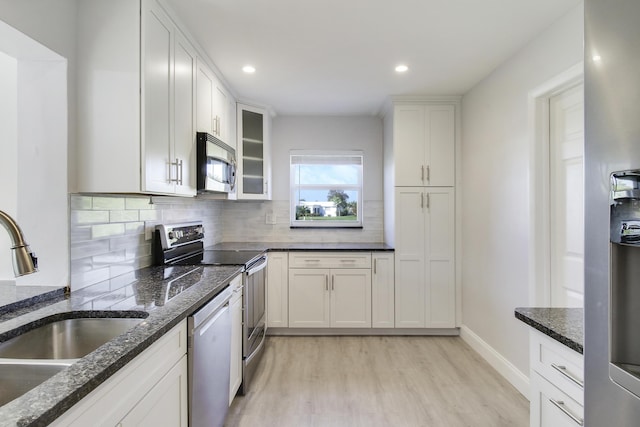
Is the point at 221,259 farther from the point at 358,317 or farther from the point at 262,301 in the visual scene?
the point at 358,317

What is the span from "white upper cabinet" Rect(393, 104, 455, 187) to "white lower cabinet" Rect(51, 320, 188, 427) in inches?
104

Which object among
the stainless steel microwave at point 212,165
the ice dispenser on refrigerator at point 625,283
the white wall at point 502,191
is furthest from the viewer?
the stainless steel microwave at point 212,165

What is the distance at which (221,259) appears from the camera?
98.7 inches

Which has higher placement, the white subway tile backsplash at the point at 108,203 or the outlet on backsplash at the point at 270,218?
the white subway tile backsplash at the point at 108,203

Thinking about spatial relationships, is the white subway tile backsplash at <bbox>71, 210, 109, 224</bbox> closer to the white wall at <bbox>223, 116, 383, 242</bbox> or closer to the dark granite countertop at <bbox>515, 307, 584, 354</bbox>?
the dark granite countertop at <bbox>515, 307, 584, 354</bbox>

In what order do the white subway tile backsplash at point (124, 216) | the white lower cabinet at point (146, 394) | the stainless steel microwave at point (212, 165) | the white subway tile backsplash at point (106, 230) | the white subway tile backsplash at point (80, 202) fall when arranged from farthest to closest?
the stainless steel microwave at point (212, 165) < the white subway tile backsplash at point (124, 216) < the white subway tile backsplash at point (106, 230) < the white subway tile backsplash at point (80, 202) < the white lower cabinet at point (146, 394)

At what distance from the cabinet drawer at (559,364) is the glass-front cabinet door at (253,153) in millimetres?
2811

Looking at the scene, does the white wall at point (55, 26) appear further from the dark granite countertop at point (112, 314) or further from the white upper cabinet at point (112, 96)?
the dark granite countertop at point (112, 314)

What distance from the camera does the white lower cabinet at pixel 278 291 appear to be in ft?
11.0

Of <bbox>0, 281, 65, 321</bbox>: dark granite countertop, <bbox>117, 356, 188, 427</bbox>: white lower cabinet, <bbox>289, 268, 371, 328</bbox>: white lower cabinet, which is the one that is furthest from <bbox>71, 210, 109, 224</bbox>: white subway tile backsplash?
<bbox>289, 268, 371, 328</bbox>: white lower cabinet

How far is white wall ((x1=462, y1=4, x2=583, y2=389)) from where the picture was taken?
2117 mm

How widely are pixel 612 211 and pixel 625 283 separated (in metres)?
0.16

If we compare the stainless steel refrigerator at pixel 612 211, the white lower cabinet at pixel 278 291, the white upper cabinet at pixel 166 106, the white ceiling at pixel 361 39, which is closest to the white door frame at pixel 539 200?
the white ceiling at pixel 361 39

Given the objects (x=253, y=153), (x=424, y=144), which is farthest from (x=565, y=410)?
(x=253, y=153)
